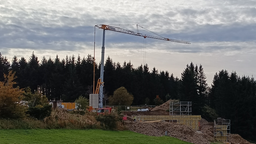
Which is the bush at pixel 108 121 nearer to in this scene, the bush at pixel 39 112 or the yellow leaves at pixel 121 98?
the bush at pixel 39 112

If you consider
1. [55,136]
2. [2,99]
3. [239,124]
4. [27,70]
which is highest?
[27,70]

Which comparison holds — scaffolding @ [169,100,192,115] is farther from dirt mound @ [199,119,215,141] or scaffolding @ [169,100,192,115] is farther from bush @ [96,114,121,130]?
bush @ [96,114,121,130]

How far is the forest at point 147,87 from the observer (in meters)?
67.1

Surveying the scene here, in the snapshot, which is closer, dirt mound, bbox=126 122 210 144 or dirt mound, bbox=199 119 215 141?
dirt mound, bbox=126 122 210 144

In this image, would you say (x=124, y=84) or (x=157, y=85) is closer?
(x=124, y=84)

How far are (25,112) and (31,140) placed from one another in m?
6.76

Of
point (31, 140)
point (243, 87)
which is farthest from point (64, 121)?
point (243, 87)

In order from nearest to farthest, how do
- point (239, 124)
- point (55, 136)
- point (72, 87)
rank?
point (55, 136) → point (239, 124) → point (72, 87)

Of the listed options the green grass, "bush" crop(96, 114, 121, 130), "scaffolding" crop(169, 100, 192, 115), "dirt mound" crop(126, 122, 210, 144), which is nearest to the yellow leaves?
"scaffolding" crop(169, 100, 192, 115)

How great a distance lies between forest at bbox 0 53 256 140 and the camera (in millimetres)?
67062

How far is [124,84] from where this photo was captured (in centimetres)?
8850

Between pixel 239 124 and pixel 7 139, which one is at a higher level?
pixel 7 139

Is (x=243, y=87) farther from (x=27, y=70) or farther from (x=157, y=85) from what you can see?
(x=27, y=70)

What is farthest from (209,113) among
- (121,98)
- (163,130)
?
(163,130)
